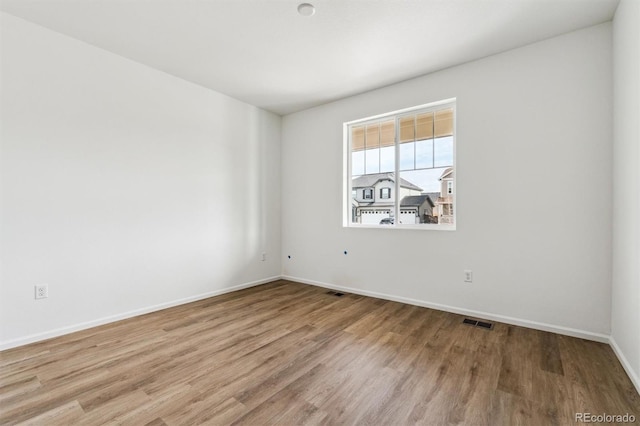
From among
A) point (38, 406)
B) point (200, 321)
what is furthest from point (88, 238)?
point (38, 406)

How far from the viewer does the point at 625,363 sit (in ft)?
6.67

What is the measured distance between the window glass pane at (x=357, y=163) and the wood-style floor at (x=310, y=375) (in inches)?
82.2

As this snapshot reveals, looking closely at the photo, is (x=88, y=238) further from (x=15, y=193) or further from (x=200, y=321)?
(x=200, y=321)

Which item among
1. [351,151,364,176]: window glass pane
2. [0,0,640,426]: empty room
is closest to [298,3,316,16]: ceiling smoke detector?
[0,0,640,426]: empty room

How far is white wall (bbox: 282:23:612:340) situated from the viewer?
253 cm

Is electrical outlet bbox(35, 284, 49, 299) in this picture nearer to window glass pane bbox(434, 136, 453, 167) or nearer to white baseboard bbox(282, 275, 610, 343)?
white baseboard bbox(282, 275, 610, 343)

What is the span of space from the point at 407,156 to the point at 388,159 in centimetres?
27

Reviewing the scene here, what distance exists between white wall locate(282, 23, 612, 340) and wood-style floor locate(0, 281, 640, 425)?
35 cm

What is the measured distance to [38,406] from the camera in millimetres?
1665

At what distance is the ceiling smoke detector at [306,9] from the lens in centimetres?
230

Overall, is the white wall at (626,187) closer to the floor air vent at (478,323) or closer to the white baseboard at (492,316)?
the white baseboard at (492,316)

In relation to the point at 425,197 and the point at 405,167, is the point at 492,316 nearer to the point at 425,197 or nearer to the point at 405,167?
the point at 425,197

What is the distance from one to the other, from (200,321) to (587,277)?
363 centimetres
